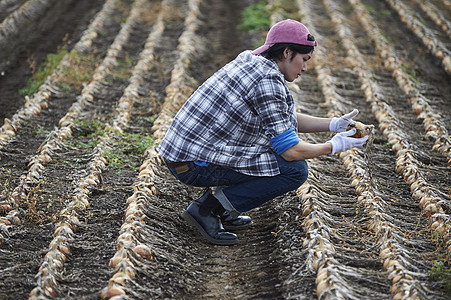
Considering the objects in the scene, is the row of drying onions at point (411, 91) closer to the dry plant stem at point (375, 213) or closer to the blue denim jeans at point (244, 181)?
the dry plant stem at point (375, 213)

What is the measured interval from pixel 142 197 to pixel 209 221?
2.10 ft

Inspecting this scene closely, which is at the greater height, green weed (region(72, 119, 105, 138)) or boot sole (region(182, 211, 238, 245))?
boot sole (region(182, 211, 238, 245))

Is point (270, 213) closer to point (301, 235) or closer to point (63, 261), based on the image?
point (301, 235)

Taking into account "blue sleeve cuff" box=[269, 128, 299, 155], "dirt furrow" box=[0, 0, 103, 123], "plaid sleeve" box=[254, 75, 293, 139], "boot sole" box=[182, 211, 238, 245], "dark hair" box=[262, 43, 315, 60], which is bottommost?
"dirt furrow" box=[0, 0, 103, 123]

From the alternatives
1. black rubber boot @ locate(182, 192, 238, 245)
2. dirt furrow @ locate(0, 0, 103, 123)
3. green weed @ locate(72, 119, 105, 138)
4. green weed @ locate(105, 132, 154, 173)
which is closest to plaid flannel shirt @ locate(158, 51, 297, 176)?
black rubber boot @ locate(182, 192, 238, 245)

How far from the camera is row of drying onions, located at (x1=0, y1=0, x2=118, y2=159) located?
535cm

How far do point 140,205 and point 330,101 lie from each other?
313cm

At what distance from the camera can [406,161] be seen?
4637 mm

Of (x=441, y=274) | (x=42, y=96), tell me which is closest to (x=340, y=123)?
(x=441, y=274)

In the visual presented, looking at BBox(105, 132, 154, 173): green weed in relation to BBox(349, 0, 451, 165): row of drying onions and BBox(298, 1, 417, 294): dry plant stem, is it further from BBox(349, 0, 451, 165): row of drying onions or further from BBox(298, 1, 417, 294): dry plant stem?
BBox(349, 0, 451, 165): row of drying onions

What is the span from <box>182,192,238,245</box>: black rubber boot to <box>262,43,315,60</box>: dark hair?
1084mm

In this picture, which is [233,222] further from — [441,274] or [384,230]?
[441,274]

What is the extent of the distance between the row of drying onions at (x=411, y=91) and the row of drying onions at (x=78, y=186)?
3.18m

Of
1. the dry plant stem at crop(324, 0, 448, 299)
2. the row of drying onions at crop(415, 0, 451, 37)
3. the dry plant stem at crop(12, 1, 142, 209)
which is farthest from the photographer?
the row of drying onions at crop(415, 0, 451, 37)
